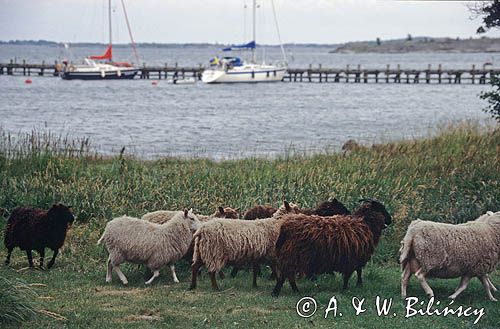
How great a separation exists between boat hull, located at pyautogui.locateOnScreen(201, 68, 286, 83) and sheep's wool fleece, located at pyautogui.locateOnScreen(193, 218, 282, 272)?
300 ft

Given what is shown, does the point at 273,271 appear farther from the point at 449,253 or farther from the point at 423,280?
the point at 449,253

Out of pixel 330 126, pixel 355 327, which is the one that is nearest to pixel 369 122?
pixel 330 126

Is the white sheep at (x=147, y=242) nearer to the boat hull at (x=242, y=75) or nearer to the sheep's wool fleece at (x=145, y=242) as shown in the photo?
the sheep's wool fleece at (x=145, y=242)

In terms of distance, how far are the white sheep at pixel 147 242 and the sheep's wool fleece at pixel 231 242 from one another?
572 mm

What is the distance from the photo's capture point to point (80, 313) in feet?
30.4

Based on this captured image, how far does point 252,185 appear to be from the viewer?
15750 mm

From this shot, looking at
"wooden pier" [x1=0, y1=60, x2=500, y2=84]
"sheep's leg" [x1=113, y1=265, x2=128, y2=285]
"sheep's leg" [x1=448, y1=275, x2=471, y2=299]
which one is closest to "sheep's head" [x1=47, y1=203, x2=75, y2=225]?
"sheep's leg" [x1=113, y1=265, x2=128, y2=285]

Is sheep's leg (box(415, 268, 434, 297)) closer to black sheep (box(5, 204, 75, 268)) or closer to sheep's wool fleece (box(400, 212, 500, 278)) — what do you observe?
sheep's wool fleece (box(400, 212, 500, 278))

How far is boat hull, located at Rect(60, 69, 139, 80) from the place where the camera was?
106 meters

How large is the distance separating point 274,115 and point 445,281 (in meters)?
52.1

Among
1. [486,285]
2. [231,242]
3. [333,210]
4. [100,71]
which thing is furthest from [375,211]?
[100,71]

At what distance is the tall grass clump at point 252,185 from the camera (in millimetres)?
14460

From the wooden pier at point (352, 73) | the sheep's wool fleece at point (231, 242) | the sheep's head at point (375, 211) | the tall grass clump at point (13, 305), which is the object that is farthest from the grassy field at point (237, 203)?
Answer: the wooden pier at point (352, 73)

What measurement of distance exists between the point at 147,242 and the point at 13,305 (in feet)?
7.84
